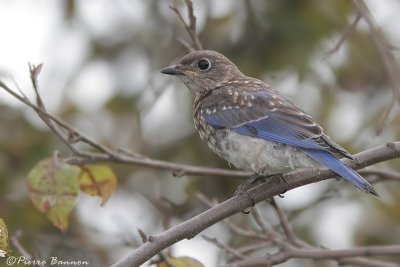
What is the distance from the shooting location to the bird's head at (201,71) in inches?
220

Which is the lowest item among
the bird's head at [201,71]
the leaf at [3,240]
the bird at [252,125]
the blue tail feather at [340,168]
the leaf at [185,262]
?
the leaf at [185,262]

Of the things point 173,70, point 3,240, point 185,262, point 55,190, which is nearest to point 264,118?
point 173,70

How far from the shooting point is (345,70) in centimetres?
755

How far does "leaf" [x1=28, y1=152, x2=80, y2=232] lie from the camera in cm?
427

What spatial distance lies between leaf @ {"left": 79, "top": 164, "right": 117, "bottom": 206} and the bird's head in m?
1.15

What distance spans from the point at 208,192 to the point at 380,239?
144 cm

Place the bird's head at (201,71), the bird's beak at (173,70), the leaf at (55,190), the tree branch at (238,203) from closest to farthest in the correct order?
the tree branch at (238,203) < the leaf at (55,190) < the bird's beak at (173,70) < the bird's head at (201,71)

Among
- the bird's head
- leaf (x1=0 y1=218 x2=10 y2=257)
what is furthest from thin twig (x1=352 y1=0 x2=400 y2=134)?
leaf (x1=0 y1=218 x2=10 y2=257)

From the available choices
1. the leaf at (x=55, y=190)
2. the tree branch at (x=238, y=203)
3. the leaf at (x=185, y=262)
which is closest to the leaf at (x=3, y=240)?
the tree branch at (x=238, y=203)

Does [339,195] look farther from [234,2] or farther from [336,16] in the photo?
[234,2]

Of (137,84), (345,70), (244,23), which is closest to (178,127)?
(137,84)

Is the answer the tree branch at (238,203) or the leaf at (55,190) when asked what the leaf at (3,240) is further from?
the leaf at (55,190)

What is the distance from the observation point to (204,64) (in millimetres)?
5691

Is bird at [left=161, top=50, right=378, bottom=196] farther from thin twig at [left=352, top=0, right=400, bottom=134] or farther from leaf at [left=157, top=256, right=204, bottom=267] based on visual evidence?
leaf at [left=157, top=256, right=204, bottom=267]
